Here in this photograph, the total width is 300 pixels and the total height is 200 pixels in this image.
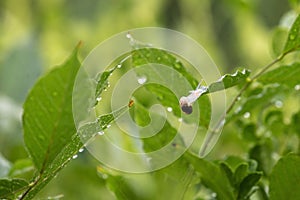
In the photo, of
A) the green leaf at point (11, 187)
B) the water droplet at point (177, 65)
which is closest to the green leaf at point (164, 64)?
the water droplet at point (177, 65)

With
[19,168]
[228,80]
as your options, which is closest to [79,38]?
[19,168]

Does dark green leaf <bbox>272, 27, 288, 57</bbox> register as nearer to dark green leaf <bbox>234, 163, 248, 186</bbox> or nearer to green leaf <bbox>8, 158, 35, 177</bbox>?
dark green leaf <bbox>234, 163, 248, 186</bbox>

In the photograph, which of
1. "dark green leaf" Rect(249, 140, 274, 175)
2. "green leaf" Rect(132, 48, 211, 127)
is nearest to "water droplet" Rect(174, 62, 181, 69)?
"green leaf" Rect(132, 48, 211, 127)

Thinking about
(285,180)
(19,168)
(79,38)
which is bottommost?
(285,180)

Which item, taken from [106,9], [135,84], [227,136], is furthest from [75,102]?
[106,9]

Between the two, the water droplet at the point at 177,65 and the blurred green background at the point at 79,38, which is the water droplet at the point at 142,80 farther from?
the blurred green background at the point at 79,38

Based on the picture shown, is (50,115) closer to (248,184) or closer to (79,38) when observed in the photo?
(248,184)

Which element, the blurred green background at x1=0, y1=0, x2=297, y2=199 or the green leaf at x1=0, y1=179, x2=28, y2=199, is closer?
the green leaf at x1=0, y1=179, x2=28, y2=199
